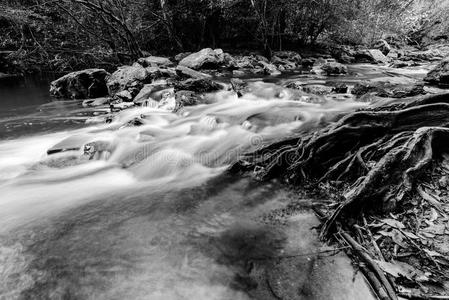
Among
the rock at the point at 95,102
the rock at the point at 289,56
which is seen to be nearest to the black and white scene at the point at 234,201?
the rock at the point at 95,102

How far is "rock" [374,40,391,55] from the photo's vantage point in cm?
2225

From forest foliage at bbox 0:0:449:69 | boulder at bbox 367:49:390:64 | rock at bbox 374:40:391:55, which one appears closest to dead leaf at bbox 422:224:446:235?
forest foliage at bbox 0:0:449:69

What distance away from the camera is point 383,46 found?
75.2 feet

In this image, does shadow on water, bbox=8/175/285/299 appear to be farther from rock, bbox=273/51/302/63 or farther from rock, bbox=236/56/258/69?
rock, bbox=273/51/302/63

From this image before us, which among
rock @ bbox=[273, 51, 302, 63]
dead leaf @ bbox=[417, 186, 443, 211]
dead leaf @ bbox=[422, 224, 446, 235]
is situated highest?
rock @ bbox=[273, 51, 302, 63]

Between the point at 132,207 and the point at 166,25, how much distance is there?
17.8 m

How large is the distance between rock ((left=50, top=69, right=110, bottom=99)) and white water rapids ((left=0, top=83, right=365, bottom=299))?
204 inches

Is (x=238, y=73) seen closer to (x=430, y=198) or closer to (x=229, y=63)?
(x=229, y=63)

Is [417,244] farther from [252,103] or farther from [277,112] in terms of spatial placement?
[252,103]

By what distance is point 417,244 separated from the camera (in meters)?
2.57

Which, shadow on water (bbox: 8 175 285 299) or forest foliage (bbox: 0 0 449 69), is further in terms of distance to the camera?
forest foliage (bbox: 0 0 449 69)

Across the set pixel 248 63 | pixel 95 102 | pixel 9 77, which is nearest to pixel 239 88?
pixel 95 102

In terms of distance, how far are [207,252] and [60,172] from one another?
366 centimetres

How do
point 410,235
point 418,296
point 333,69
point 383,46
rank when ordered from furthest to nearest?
point 383,46 → point 333,69 → point 410,235 → point 418,296
